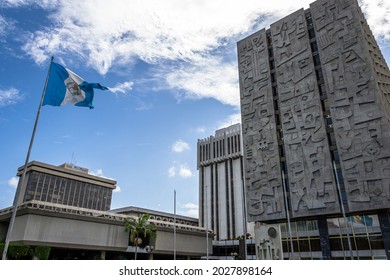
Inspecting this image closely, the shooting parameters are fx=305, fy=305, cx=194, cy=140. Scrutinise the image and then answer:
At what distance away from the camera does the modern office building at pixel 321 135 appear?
43.3 meters

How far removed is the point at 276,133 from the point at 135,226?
99.2 ft

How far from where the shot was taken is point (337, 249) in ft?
149

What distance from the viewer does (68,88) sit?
22031 mm

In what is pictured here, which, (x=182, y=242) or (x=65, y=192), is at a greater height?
(x=65, y=192)

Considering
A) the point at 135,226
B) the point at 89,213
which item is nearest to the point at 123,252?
the point at 135,226

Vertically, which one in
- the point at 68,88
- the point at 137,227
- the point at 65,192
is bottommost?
the point at 137,227

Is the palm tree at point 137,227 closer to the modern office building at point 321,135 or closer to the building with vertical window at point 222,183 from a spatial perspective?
the modern office building at point 321,135

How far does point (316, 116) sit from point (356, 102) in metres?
6.32

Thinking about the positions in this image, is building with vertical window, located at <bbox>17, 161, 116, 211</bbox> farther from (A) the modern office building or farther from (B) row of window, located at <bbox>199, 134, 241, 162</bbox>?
(A) the modern office building

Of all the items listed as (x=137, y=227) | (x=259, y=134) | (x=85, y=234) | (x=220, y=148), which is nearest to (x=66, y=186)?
(x=220, y=148)

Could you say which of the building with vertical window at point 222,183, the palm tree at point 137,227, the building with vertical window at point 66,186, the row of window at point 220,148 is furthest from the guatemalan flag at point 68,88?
the building with vertical window at point 66,186

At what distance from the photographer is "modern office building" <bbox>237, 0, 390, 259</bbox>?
4328 centimetres

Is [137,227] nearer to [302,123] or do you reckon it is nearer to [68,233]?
[68,233]

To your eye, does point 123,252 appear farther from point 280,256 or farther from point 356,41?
point 356,41
